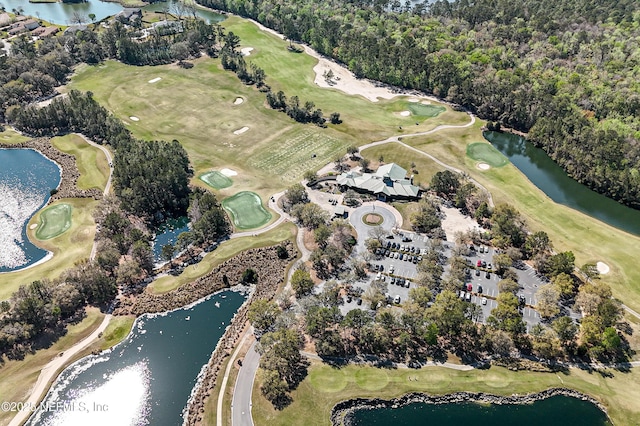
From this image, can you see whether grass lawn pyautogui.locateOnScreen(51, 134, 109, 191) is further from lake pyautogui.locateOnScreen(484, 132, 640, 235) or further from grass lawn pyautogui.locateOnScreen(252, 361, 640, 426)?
lake pyautogui.locateOnScreen(484, 132, 640, 235)

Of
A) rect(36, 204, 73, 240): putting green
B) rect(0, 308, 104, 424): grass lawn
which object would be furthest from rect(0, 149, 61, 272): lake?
rect(0, 308, 104, 424): grass lawn

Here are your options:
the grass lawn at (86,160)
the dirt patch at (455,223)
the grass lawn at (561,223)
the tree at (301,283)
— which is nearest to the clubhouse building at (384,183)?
the dirt patch at (455,223)

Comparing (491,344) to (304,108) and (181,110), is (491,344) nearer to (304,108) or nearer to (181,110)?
(304,108)

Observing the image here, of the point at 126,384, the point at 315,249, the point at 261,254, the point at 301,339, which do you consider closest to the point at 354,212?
the point at 315,249

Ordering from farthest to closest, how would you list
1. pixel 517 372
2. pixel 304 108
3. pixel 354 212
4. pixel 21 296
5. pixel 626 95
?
pixel 304 108, pixel 626 95, pixel 354 212, pixel 21 296, pixel 517 372

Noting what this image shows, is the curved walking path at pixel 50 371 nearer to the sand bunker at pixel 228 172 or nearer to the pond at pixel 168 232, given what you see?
the pond at pixel 168 232

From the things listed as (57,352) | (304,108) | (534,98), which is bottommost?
(57,352)
